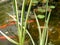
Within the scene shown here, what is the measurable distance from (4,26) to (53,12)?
137cm

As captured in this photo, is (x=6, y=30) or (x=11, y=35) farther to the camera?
(x=6, y=30)

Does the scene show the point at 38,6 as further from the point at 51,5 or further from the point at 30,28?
the point at 30,28

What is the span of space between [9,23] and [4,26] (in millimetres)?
189

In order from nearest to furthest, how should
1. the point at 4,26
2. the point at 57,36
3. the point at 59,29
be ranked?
1. the point at 57,36
2. the point at 59,29
3. the point at 4,26

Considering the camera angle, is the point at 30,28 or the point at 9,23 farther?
the point at 9,23

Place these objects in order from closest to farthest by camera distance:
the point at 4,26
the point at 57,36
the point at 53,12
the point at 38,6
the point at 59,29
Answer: the point at 57,36 → the point at 59,29 → the point at 4,26 → the point at 53,12 → the point at 38,6

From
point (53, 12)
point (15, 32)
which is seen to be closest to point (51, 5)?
point (53, 12)

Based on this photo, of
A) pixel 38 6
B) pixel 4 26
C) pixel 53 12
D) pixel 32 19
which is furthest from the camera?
pixel 38 6

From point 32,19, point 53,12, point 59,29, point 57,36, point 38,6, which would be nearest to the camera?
point 57,36

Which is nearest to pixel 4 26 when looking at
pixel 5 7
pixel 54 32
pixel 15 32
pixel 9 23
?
pixel 9 23

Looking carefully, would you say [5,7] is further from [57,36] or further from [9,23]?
[57,36]

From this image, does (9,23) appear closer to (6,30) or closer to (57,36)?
(6,30)

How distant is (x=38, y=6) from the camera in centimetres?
552

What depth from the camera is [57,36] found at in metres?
3.72
